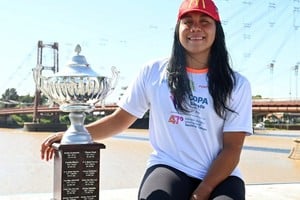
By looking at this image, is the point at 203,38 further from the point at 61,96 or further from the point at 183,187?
the point at 61,96

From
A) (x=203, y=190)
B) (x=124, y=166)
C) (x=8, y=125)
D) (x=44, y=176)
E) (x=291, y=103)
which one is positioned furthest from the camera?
(x=8, y=125)

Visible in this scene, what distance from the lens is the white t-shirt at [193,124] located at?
4.37ft

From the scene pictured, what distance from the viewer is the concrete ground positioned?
3428 millimetres

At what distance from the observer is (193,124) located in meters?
1.33

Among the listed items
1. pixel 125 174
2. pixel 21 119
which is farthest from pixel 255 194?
pixel 21 119

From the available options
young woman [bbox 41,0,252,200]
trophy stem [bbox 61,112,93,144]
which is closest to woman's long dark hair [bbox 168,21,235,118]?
young woman [bbox 41,0,252,200]

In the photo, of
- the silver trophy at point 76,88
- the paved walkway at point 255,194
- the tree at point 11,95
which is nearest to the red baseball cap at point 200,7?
the silver trophy at point 76,88

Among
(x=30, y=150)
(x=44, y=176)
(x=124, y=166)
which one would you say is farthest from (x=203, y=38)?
(x=30, y=150)

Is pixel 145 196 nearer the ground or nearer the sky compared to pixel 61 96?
nearer the ground

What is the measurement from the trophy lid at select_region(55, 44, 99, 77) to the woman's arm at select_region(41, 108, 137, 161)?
0.71 feet

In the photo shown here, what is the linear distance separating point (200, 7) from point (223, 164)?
0.40m

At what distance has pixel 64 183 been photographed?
168cm

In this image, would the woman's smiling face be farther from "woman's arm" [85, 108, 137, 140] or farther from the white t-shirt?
"woman's arm" [85, 108, 137, 140]

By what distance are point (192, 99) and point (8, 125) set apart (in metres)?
28.8
